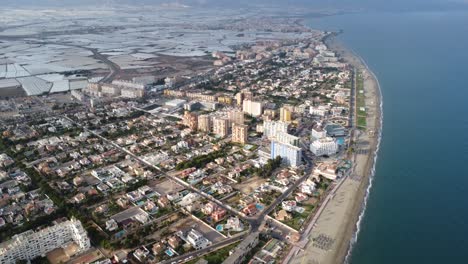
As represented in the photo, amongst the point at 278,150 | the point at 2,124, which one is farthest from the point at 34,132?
the point at 278,150

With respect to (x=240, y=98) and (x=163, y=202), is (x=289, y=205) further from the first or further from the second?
(x=240, y=98)

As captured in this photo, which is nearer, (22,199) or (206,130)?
(22,199)

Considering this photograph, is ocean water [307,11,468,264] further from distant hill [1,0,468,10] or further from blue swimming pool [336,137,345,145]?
distant hill [1,0,468,10]

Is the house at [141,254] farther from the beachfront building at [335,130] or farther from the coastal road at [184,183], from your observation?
the beachfront building at [335,130]

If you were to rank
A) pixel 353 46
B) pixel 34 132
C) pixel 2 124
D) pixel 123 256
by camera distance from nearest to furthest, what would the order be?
pixel 123 256, pixel 34 132, pixel 2 124, pixel 353 46

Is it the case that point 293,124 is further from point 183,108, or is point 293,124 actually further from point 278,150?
point 183,108

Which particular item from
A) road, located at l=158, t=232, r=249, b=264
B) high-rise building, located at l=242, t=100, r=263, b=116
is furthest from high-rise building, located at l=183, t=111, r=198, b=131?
road, located at l=158, t=232, r=249, b=264

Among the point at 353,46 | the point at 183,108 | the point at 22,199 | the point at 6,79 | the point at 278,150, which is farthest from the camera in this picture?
the point at 353,46
